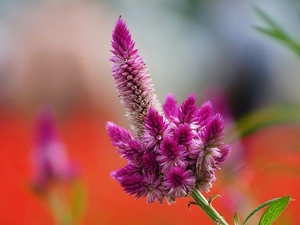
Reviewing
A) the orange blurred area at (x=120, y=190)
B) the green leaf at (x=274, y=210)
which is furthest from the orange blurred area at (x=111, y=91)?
the green leaf at (x=274, y=210)

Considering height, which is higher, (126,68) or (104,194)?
(104,194)

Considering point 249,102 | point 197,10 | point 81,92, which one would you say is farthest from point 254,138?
point 197,10

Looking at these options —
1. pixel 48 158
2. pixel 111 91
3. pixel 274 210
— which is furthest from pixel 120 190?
pixel 111 91

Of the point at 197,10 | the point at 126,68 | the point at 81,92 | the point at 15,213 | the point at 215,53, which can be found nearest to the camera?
the point at 126,68

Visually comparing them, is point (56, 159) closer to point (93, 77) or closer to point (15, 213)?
point (15, 213)

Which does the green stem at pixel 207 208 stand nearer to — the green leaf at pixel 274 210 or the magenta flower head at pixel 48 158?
the green leaf at pixel 274 210
